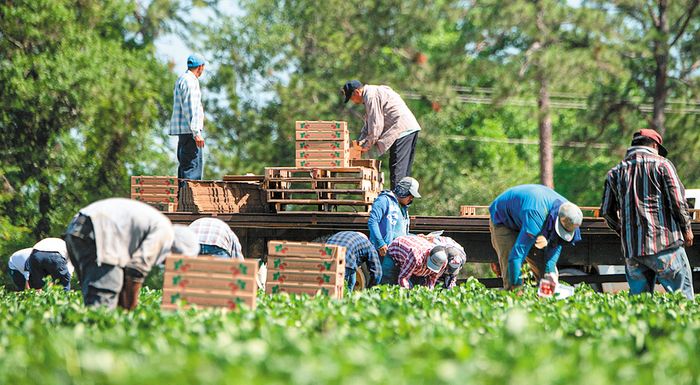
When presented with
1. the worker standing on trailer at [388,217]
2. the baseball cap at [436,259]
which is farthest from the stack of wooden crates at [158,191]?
the baseball cap at [436,259]

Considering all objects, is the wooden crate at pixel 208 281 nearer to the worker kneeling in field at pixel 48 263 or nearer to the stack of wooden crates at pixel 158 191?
the stack of wooden crates at pixel 158 191

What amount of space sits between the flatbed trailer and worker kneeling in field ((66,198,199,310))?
5914mm

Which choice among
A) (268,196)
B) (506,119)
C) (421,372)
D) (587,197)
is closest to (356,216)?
(268,196)

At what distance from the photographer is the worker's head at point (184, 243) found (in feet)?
31.8

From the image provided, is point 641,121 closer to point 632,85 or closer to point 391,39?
point 632,85

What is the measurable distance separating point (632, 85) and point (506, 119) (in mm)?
21051

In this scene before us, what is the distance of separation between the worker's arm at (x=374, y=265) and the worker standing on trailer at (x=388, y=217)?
0.29ft

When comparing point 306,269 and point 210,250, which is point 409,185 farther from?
point 210,250

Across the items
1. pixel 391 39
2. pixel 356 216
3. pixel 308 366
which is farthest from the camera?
pixel 391 39

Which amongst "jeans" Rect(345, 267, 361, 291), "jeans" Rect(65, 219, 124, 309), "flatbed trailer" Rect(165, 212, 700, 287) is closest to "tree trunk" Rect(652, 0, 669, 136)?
"flatbed trailer" Rect(165, 212, 700, 287)

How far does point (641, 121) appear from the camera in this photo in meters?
33.0

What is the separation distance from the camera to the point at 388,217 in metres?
13.8

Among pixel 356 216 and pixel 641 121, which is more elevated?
pixel 641 121

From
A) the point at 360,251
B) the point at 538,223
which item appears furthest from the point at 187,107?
the point at 538,223
